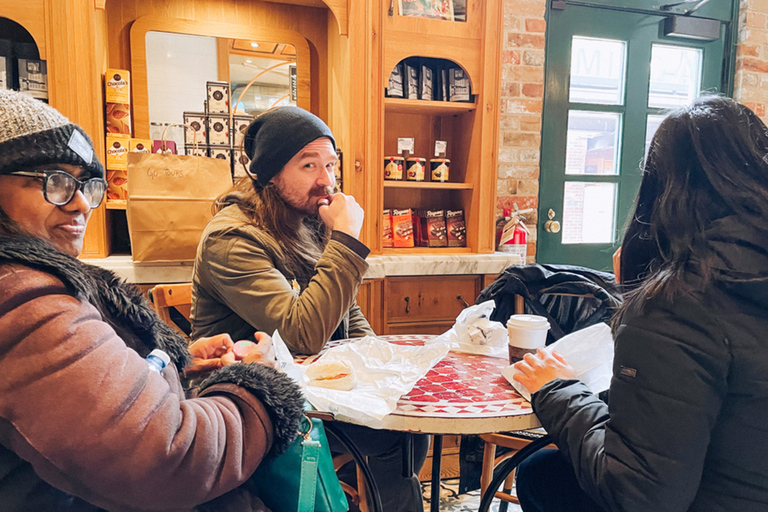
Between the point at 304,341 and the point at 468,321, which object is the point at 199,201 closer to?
the point at 304,341

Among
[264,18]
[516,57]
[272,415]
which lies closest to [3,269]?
[272,415]

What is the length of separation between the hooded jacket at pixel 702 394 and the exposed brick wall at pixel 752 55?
3.13 m

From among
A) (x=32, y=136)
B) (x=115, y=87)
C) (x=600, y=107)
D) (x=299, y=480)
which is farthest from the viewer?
(x=600, y=107)

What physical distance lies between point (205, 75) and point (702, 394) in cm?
258

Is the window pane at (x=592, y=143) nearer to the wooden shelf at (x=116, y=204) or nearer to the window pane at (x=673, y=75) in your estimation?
the window pane at (x=673, y=75)

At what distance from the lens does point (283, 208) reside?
5.70 feet

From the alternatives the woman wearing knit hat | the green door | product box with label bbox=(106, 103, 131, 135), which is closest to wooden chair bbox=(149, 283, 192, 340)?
product box with label bbox=(106, 103, 131, 135)

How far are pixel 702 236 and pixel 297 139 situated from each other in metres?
1.21

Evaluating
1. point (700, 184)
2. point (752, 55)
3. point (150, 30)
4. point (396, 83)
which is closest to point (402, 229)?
point (396, 83)

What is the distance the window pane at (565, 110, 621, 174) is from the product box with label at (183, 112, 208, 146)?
210cm

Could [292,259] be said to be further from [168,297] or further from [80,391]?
[80,391]

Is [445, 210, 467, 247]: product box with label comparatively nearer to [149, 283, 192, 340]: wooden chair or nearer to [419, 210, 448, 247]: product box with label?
[419, 210, 448, 247]: product box with label

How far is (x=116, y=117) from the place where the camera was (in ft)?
7.52

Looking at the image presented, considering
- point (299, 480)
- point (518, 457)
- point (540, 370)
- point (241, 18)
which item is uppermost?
point (241, 18)
